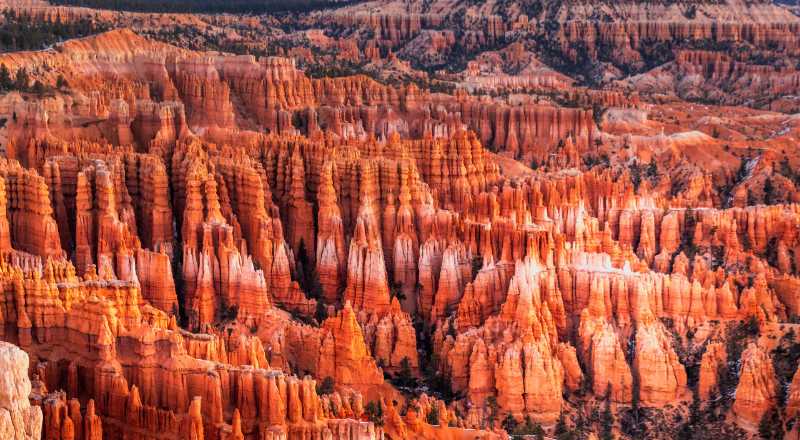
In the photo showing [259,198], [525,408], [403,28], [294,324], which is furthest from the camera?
[403,28]

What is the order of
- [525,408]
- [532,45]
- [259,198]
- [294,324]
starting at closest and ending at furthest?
[525,408], [294,324], [259,198], [532,45]

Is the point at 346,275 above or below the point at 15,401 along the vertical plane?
below

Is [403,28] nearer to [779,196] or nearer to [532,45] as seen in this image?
[532,45]

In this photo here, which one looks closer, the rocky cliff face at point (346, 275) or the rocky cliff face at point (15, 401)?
the rocky cliff face at point (15, 401)

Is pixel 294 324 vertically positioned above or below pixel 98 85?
below

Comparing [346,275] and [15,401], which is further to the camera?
[346,275]

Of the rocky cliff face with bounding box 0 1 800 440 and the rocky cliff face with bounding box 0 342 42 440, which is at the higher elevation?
the rocky cliff face with bounding box 0 342 42 440

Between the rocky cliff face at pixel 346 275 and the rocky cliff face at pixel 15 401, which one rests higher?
the rocky cliff face at pixel 15 401

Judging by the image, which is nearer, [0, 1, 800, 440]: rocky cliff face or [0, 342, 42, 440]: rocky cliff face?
[0, 342, 42, 440]: rocky cliff face

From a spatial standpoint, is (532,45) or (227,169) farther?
(532,45)

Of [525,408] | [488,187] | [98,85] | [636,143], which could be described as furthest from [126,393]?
[636,143]
